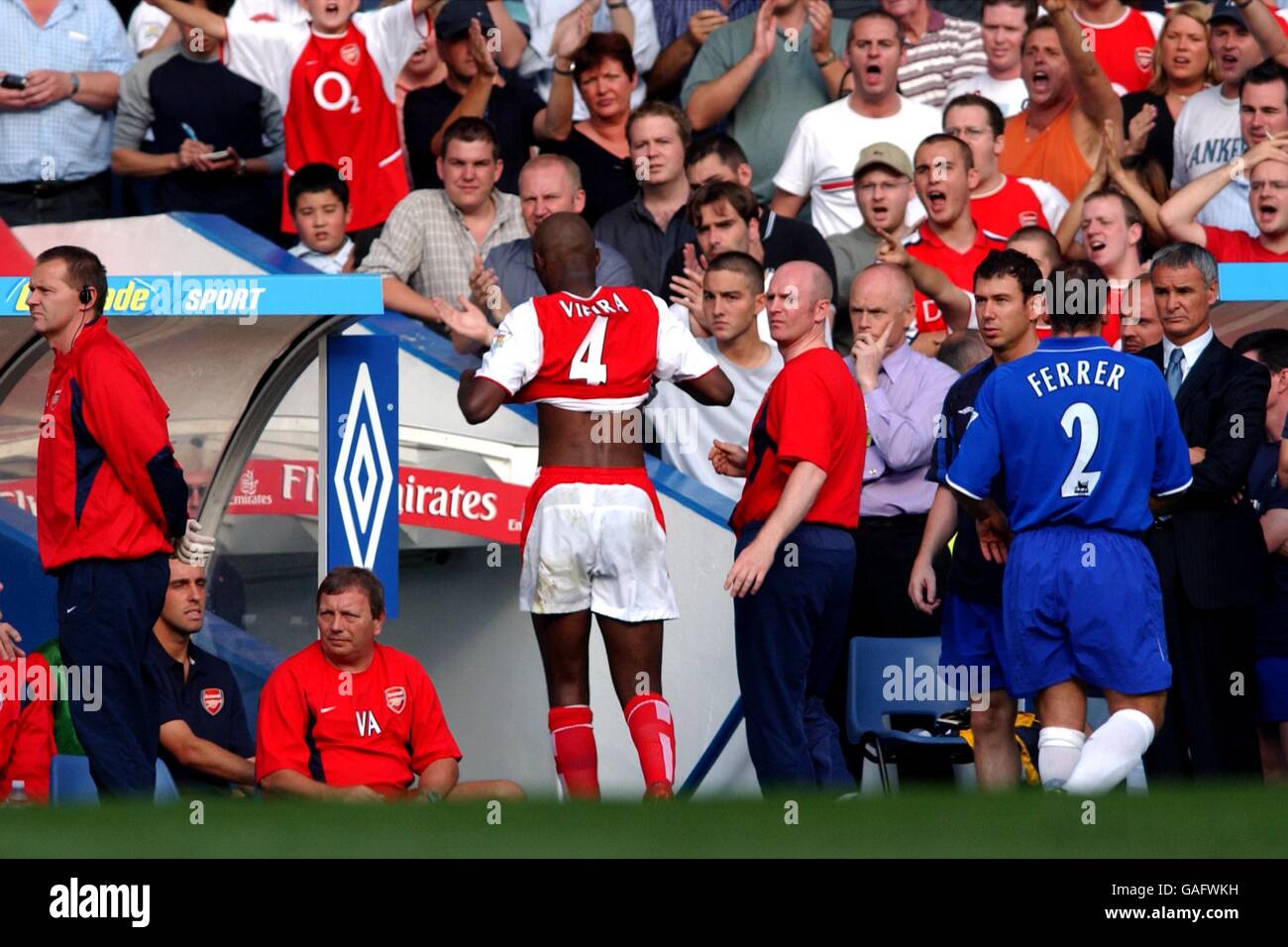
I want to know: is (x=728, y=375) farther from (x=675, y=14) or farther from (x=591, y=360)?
(x=675, y=14)

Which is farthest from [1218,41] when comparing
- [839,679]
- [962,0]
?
[839,679]

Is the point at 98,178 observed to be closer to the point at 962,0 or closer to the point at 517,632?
the point at 517,632

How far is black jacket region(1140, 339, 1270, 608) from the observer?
770cm

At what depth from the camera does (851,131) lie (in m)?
10.8

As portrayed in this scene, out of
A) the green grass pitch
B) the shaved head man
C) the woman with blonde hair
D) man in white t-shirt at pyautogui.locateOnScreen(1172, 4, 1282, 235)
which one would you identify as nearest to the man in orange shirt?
the woman with blonde hair

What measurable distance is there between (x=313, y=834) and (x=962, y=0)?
8714 millimetres

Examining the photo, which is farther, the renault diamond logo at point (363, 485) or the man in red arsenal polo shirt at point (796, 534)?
the renault diamond logo at point (363, 485)

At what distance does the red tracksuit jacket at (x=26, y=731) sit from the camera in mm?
7559

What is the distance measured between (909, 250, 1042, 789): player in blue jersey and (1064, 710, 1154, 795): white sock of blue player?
1.96 ft

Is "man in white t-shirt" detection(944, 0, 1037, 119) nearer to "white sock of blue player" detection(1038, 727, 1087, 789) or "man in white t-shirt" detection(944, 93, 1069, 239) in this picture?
"man in white t-shirt" detection(944, 93, 1069, 239)

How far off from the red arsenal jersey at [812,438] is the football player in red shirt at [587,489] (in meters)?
0.43

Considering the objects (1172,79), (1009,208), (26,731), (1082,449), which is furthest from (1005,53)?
(26,731)
